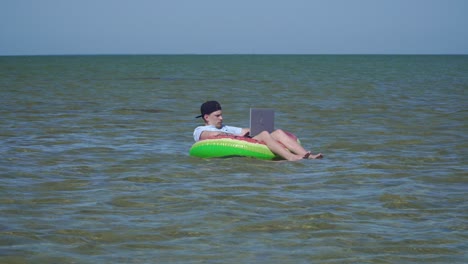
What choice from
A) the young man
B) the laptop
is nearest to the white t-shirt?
the young man

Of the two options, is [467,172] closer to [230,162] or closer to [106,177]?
[230,162]

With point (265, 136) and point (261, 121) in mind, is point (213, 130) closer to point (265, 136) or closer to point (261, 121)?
point (261, 121)

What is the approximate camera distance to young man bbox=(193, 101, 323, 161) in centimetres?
1063

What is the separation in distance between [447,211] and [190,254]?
281 centimetres

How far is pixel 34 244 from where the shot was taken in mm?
6109

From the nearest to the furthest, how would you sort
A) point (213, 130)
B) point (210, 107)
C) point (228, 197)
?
point (228, 197) → point (210, 107) → point (213, 130)

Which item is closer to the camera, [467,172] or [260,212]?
[260,212]

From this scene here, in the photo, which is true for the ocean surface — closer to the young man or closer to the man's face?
the young man

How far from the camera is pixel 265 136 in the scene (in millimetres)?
10695

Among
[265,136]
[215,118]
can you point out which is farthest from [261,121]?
[215,118]

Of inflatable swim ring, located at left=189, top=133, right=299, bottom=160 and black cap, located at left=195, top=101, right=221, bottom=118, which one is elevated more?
black cap, located at left=195, top=101, right=221, bottom=118

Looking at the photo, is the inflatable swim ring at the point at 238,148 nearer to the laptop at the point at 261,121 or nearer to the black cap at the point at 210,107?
the laptop at the point at 261,121

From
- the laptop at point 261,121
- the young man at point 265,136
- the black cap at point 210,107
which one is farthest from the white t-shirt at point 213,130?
the laptop at point 261,121

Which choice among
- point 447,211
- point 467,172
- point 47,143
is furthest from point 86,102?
point 447,211
